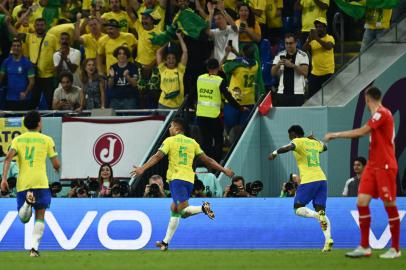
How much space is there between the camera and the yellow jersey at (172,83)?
1077 inches

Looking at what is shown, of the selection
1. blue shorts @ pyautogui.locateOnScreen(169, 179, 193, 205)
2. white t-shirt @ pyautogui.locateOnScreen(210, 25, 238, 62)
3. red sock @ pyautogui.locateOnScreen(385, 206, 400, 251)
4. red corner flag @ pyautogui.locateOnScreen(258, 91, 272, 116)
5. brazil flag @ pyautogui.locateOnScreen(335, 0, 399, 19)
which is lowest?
blue shorts @ pyautogui.locateOnScreen(169, 179, 193, 205)

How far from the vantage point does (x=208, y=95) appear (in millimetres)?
26375

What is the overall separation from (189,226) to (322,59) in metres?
5.48

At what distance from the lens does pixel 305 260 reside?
18.9 metres

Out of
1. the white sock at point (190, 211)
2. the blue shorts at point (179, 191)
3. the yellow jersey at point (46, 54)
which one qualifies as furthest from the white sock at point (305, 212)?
the yellow jersey at point (46, 54)

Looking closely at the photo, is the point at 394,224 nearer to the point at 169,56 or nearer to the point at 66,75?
the point at 169,56

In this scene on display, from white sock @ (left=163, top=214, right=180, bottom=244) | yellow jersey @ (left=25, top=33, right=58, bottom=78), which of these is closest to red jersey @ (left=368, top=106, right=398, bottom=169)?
white sock @ (left=163, top=214, right=180, bottom=244)

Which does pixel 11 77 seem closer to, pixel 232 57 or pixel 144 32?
pixel 144 32

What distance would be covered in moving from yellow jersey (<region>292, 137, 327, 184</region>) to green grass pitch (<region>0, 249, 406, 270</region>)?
132cm

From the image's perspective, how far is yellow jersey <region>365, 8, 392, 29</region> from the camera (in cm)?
2773

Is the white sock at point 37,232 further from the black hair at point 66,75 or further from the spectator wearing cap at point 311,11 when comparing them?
the spectator wearing cap at point 311,11

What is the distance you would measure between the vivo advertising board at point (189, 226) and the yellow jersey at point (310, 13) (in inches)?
201

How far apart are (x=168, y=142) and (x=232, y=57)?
18.8 ft

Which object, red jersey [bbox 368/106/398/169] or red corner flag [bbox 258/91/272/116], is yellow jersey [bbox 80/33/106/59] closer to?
red corner flag [bbox 258/91/272/116]
